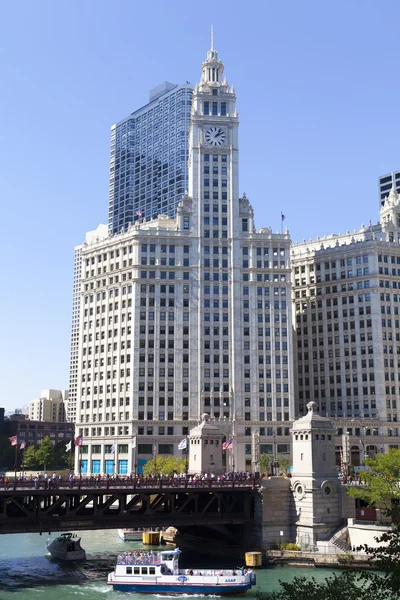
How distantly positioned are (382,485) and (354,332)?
8671cm

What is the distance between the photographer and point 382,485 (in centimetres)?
8506

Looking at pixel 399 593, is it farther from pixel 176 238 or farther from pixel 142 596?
pixel 176 238

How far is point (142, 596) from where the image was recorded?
71500 millimetres

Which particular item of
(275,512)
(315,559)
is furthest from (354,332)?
(315,559)

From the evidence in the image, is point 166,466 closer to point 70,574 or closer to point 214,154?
point 70,574

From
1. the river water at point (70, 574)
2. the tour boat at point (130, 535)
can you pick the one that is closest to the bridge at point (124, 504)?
the river water at point (70, 574)

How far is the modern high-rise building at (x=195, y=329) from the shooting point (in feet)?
502

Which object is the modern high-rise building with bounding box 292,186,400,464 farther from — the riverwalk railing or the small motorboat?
the small motorboat

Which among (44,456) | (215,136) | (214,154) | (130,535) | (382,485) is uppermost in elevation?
(215,136)

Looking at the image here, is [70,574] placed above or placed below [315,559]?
below

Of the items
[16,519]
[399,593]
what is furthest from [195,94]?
[399,593]

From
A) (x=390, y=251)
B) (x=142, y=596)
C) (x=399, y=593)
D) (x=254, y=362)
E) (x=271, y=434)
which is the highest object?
(x=390, y=251)

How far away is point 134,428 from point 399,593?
122m

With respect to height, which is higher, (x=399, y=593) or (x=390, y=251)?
(x=390, y=251)
